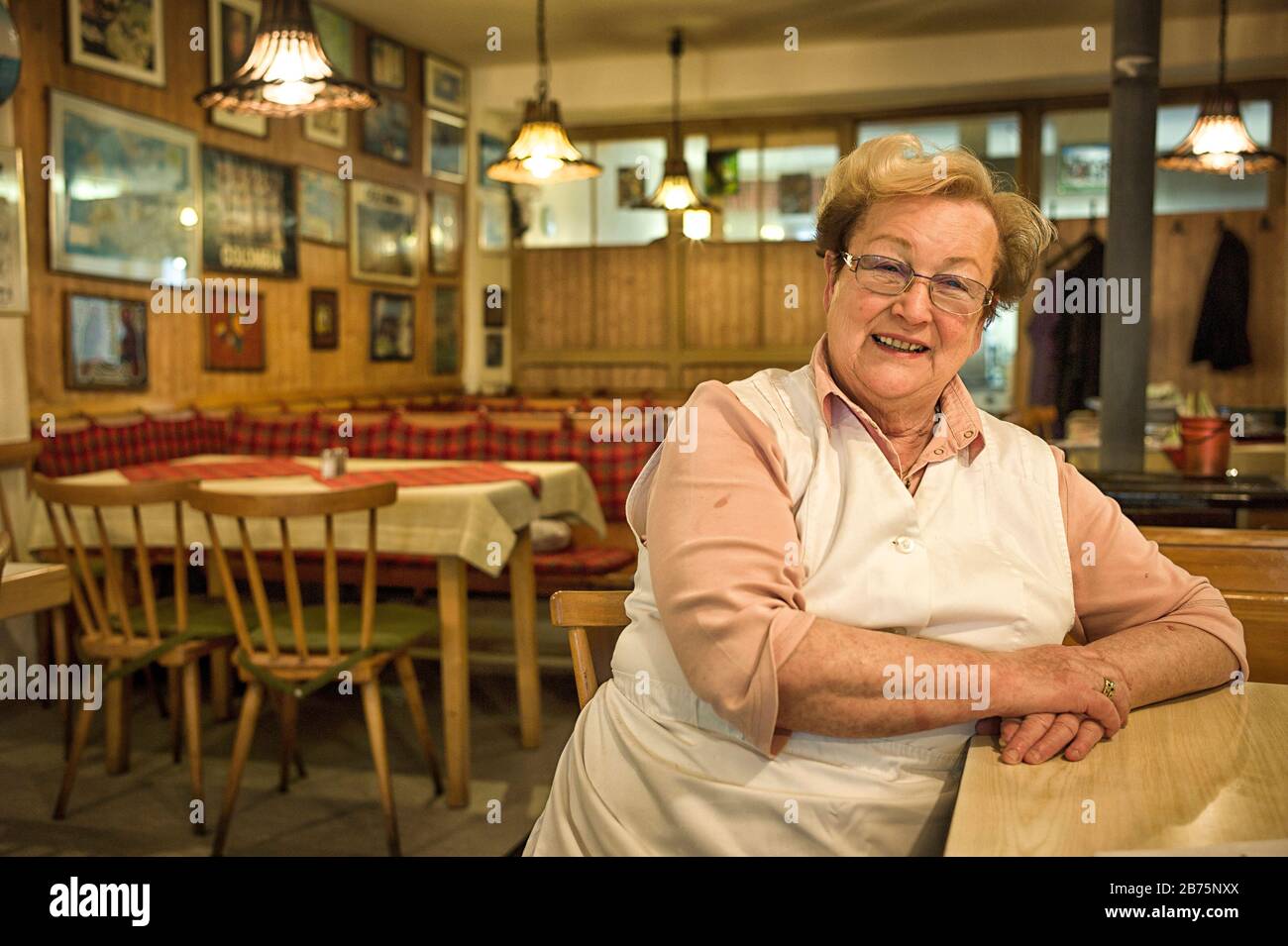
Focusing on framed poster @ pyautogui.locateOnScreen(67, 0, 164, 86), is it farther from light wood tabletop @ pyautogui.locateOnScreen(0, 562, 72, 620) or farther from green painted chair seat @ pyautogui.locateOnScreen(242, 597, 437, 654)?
light wood tabletop @ pyautogui.locateOnScreen(0, 562, 72, 620)

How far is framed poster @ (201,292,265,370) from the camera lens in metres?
6.60

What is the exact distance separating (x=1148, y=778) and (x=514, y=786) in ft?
8.79

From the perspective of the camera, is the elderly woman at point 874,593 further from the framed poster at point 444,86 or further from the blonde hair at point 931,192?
the framed poster at point 444,86

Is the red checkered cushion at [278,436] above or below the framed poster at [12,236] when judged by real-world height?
below

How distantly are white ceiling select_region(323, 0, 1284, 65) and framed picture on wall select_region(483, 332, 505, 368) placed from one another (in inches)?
94.0

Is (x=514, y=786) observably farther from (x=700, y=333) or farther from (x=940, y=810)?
(x=700, y=333)

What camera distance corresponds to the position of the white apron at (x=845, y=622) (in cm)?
134

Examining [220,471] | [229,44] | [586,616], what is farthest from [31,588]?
[229,44]

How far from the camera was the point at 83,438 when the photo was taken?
202 inches

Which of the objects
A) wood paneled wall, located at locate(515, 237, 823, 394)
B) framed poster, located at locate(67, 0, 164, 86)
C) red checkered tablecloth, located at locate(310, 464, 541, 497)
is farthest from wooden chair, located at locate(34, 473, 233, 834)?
wood paneled wall, located at locate(515, 237, 823, 394)

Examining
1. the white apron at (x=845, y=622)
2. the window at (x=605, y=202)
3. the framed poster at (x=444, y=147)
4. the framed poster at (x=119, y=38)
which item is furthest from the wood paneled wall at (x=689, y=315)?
the white apron at (x=845, y=622)

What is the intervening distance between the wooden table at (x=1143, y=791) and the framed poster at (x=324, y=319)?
683 cm

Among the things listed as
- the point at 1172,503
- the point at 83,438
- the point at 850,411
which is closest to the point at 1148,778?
the point at 850,411

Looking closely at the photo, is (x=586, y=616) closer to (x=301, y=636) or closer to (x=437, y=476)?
(x=301, y=636)
